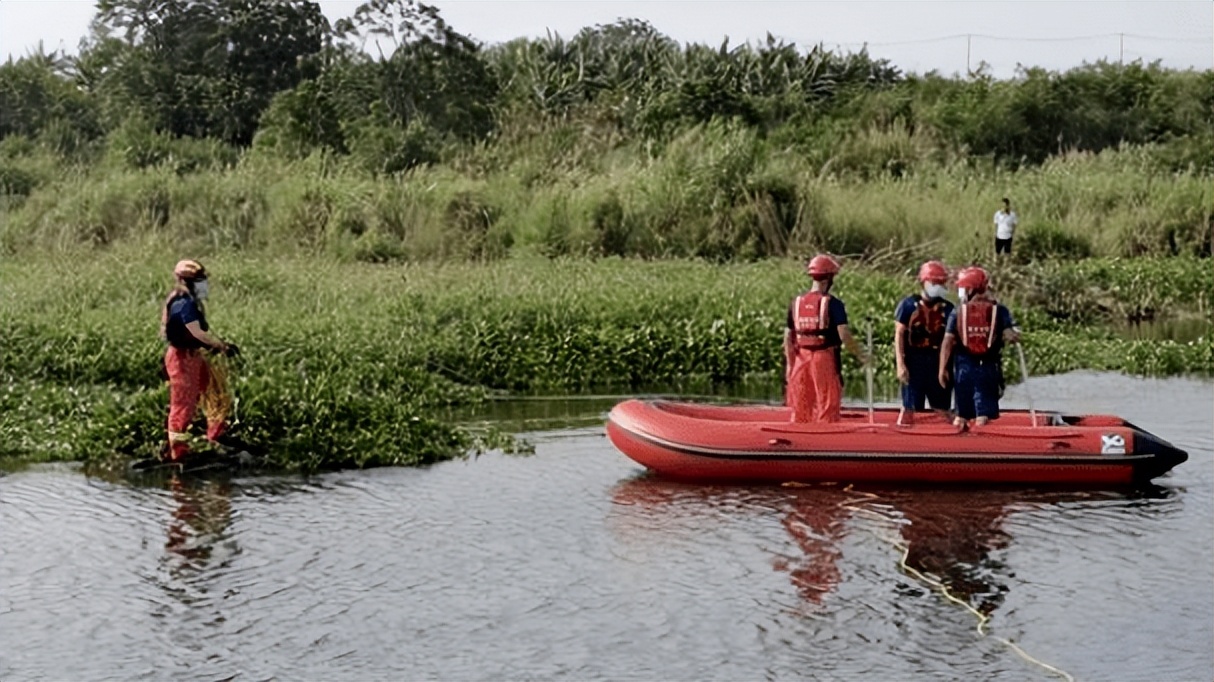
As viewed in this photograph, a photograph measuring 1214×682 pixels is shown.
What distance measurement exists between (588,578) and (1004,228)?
16321 mm

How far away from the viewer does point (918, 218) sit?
26.9 m

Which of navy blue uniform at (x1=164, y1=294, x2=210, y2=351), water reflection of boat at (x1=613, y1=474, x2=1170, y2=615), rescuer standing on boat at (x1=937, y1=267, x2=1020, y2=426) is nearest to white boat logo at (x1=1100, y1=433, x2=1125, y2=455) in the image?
water reflection of boat at (x1=613, y1=474, x2=1170, y2=615)

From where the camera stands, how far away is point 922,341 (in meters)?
13.6

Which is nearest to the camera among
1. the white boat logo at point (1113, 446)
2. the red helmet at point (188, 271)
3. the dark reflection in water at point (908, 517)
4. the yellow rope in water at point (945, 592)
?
the yellow rope in water at point (945, 592)

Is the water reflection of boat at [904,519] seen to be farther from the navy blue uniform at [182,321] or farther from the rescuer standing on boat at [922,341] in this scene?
the navy blue uniform at [182,321]

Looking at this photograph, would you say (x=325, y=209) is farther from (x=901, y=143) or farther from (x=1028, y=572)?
(x=1028, y=572)

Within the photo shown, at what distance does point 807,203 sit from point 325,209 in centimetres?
771

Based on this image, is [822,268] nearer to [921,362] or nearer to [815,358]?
[815,358]

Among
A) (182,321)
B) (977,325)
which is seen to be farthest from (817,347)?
(182,321)

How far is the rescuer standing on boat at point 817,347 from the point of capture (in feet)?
43.4

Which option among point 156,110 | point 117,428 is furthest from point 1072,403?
point 156,110

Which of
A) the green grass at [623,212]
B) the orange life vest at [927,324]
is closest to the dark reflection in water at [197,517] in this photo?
the orange life vest at [927,324]

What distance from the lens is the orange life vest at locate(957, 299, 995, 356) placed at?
13023mm

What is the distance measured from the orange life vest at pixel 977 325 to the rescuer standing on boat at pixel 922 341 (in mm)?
406
